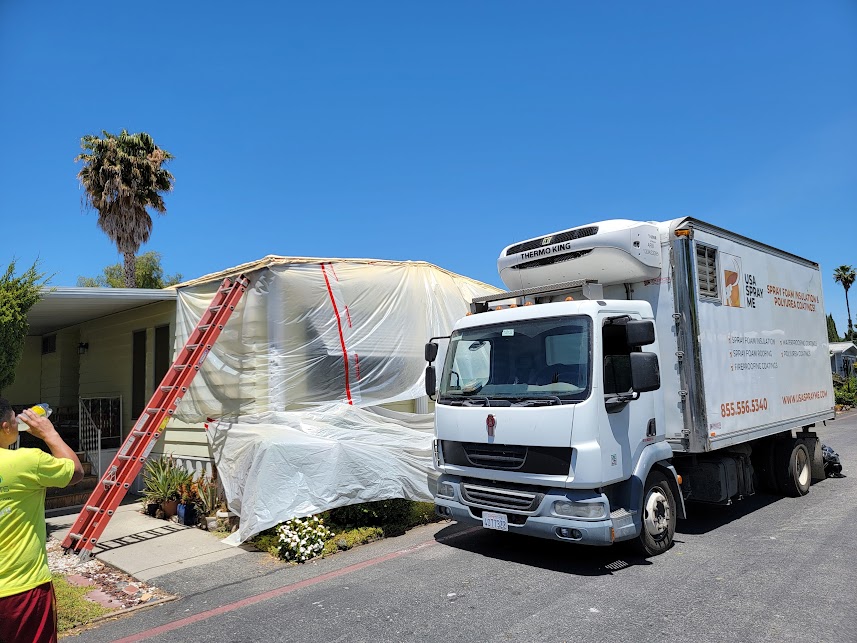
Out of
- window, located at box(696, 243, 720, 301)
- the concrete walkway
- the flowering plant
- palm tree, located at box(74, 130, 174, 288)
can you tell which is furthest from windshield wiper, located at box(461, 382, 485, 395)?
palm tree, located at box(74, 130, 174, 288)

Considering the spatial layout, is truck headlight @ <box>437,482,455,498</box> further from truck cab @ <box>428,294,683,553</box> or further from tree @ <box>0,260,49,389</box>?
tree @ <box>0,260,49,389</box>

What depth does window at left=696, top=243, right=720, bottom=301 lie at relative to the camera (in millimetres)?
6332

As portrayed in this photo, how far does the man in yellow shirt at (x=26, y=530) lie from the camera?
9.62 feet

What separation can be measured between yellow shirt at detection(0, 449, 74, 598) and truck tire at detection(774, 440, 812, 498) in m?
8.75

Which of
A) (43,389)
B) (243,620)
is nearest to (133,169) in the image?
(43,389)

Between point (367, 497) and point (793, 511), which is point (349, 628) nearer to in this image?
point (367, 497)

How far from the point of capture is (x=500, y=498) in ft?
18.6

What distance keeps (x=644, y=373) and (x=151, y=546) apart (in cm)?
613

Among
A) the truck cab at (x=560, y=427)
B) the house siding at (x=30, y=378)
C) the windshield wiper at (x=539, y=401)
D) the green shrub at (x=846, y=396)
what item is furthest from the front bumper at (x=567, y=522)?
the green shrub at (x=846, y=396)

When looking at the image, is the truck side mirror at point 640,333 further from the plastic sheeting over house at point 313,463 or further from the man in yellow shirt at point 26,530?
the man in yellow shirt at point 26,530

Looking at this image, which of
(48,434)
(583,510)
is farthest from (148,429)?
(583,510)

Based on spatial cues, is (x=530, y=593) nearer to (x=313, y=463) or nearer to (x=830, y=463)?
(x=313, y=463)

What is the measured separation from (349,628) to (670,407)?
388 cm

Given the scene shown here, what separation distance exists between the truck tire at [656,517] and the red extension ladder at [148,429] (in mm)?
5841
